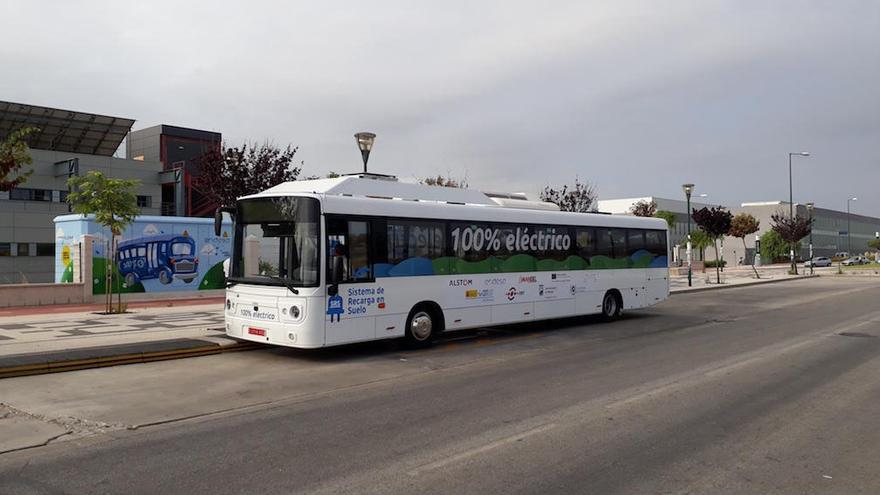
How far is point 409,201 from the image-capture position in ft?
42.0

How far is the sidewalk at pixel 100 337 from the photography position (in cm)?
1072

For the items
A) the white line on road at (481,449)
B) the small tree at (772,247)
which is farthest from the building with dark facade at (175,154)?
the small tree at (772,247)

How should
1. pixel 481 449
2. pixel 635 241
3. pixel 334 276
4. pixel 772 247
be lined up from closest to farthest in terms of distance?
pixel 481 449
pixel 334 276
pixel 635 241
pixel 772 247

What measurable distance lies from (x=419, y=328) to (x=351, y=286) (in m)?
1.94

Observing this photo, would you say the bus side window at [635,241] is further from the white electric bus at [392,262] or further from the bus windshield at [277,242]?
the bus windshield at [277,242]

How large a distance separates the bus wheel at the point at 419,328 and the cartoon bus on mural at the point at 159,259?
13.9 m

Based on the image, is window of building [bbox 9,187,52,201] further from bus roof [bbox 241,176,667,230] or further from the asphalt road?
the asphalt road

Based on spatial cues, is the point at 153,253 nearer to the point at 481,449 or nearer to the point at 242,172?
the point at 242,172

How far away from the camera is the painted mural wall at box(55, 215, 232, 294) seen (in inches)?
853

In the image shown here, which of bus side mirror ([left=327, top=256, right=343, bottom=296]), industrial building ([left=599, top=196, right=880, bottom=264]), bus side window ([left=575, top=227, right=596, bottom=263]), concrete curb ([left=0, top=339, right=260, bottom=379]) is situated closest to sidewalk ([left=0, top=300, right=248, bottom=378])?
concrete curb ([left=0, top=339, right=260, bottom=379])

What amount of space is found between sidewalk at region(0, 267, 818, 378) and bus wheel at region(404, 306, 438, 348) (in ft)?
10.5

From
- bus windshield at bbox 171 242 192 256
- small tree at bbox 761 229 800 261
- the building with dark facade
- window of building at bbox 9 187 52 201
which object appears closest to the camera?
bus windshield at bbox 171 242 192 256

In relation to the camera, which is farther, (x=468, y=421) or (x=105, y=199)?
(x=105, y=199)

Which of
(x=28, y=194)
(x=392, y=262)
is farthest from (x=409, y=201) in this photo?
(x=28, y=194)
